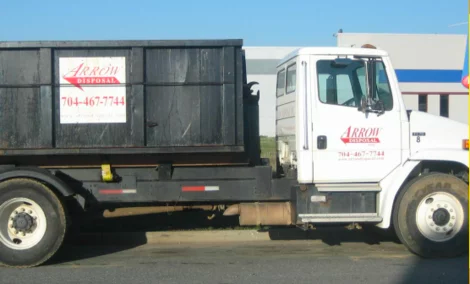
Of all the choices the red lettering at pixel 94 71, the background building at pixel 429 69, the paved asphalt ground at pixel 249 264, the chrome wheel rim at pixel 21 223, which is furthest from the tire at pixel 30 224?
the background building at pixel 429 69

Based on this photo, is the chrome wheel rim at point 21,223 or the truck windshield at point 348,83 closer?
the chrome wheel rim at point 21,223

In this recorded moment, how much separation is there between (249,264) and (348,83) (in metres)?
2.70

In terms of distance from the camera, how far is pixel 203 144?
7875 millimetres

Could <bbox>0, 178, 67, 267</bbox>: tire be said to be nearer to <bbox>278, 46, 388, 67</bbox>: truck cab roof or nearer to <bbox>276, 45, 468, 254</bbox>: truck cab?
<bbox>276, 45, 468, 254</bbox>: truck cab

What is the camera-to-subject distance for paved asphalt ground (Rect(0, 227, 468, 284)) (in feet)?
23.6

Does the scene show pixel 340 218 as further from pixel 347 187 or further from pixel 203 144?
pixel 203 144

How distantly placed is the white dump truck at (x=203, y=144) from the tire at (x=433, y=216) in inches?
0.5

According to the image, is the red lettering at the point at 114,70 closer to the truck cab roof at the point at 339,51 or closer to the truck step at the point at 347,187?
the truck cab roof at the point at 339,51

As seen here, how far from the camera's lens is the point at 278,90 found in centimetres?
920

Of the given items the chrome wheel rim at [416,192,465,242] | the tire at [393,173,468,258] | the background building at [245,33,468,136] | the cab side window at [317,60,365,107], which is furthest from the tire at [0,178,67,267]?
the background building at [245,33,468,136]

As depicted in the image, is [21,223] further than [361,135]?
No

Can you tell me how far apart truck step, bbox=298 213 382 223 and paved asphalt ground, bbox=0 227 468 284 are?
1.79 ft

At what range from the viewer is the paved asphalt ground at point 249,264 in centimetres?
720

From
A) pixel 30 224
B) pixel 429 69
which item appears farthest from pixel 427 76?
pixel 30 224
